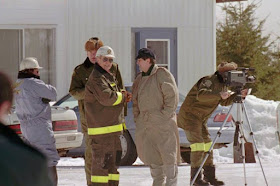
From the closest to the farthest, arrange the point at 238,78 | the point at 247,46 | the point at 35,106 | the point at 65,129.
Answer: the point at 35,106 < the point at 238,78 < the point at 65,129 < the point at 247,46

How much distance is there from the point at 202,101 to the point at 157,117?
1062 mm

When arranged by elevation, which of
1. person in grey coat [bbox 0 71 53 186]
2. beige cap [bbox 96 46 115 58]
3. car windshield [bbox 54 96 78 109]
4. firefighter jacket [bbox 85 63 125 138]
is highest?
beige cap [bbox 96 46 115 58]

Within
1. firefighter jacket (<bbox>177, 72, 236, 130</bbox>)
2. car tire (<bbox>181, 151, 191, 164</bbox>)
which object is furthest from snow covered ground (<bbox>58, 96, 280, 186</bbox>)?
firefighter jacket (<bbox>177, 72, 236, 130</bbox>)

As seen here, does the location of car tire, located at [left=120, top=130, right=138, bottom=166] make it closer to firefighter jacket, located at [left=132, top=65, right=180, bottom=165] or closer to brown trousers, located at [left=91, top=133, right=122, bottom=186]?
firefighter jacket, located at [left=132, top=65, right=180, bottom=165]

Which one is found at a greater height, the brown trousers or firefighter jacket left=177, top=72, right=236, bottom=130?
firefighter jacket left=177, top=72, right=236, bottom=130

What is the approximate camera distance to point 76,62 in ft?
59.4

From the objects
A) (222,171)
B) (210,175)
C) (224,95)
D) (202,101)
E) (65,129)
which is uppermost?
(224,95)

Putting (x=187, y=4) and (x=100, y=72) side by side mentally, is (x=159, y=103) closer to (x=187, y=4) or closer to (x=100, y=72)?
(x=100, y=72)

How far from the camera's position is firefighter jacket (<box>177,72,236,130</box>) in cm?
860

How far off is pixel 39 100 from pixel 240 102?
2.11 meters

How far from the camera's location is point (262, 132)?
17.7m

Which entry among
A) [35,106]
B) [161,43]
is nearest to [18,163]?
[35,106]

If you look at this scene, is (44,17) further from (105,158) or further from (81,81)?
(105,158)

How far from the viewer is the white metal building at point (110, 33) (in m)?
18.1
